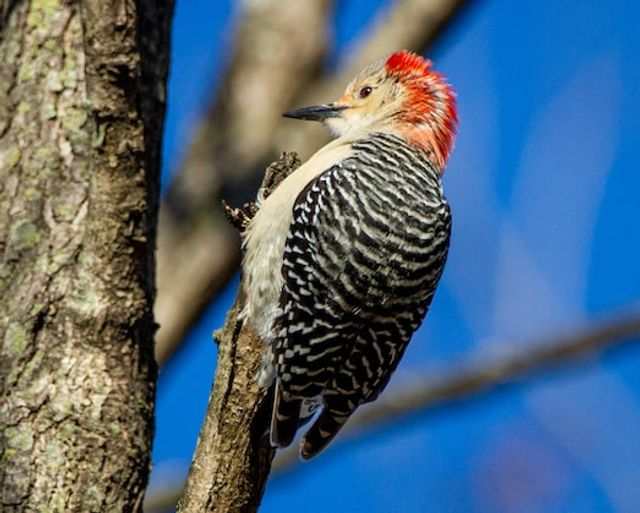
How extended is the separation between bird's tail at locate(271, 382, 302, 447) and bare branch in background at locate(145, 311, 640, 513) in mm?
2542

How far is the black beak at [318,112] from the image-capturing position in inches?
239

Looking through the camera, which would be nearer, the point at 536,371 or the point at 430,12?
the point at 536,371

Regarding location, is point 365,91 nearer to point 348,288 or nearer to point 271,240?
point 271,240

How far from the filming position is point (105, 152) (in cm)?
418

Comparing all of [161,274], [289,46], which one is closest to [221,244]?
[161,274]

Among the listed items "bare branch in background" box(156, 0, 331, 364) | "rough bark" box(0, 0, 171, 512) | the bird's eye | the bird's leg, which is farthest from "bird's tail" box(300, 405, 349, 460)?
"bare branch in background" box(156, 0, 331, 364)

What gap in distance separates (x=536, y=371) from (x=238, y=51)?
10.2 ft

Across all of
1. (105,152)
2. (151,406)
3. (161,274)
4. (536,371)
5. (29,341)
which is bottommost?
(536,371)

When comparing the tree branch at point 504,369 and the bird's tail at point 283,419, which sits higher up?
the bird's tail at point 283,419

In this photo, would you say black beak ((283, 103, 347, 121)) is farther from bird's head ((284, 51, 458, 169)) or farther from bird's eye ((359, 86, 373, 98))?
bird's eye ((359, 86, 373, 98))

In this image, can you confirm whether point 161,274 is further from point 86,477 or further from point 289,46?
point 86,477

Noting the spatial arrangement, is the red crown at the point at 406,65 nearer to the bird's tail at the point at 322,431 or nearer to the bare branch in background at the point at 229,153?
the bare branch in background at the point at 229,153

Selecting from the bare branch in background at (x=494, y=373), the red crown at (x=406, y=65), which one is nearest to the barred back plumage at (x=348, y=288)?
the red crown at (x=406, y=65)

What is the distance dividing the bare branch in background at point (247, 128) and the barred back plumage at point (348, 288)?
2442mm
